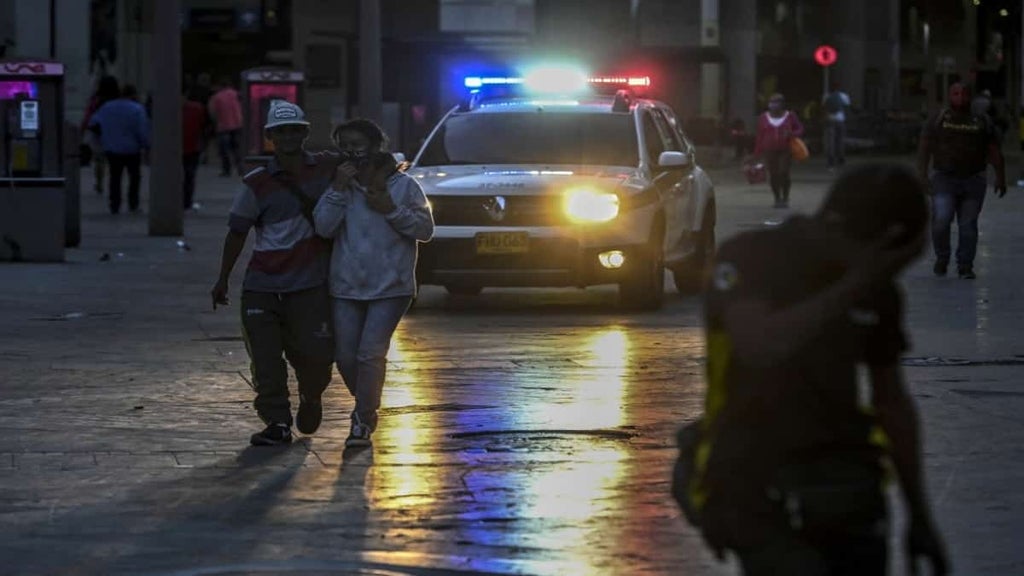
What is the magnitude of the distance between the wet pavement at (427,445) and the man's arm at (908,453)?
102 inches

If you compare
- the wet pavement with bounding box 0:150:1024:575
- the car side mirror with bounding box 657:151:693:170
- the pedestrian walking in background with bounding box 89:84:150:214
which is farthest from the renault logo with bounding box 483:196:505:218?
the pedestrian walking in background with bounding box 89:84:150:214

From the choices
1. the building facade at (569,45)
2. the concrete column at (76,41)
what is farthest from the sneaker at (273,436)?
the concrete column at (76,41)

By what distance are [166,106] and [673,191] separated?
26.9ft

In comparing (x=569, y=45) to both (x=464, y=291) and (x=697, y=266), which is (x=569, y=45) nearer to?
(x=697, y=266)

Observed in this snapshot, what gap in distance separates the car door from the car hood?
0.46 meters

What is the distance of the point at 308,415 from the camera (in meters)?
10.3

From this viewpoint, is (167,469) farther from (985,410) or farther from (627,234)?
(627,234)

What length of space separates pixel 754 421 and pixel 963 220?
14626 millimetres

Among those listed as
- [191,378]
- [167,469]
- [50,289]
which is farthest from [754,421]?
[50,289]

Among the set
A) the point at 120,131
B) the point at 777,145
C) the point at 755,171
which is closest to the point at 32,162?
the point at 120,131

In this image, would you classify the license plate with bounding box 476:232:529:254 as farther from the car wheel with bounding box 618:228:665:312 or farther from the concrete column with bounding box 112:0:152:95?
the concrete column with bounding box 112:0:152:95

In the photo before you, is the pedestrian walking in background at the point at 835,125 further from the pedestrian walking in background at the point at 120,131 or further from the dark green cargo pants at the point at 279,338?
the dark green cargo pants at the point at 279,338

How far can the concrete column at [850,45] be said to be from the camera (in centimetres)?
7069

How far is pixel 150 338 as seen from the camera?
14773mm
